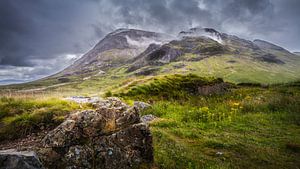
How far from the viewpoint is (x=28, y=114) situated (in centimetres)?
1222

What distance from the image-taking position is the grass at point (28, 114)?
37.1ft

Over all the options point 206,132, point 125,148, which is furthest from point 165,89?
point 125,148

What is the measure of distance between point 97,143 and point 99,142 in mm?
87

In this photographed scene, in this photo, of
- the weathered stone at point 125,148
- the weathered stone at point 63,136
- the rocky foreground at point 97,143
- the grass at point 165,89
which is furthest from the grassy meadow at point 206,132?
the grass at point 165,89

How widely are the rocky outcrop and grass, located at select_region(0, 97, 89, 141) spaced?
3.70 m

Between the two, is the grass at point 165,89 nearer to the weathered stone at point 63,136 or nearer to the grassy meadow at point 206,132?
the grassy meadow at point 206,132

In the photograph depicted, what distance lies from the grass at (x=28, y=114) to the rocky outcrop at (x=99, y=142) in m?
3.70

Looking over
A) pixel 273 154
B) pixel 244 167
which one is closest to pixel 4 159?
pixel 244 167

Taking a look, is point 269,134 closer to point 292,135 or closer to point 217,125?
point 292,135

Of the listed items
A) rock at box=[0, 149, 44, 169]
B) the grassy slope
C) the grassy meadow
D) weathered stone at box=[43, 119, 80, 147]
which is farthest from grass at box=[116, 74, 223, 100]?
rock at box=[0, 149, 44, 169]

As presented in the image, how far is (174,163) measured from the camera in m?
9.81

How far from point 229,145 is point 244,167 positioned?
2.58 meters

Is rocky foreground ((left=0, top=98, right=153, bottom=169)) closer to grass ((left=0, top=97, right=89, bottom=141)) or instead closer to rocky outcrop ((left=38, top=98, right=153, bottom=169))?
rocky outcrop ((left=38, top=98, right=153, bottom=169))

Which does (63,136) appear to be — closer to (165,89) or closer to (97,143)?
(97,143)
